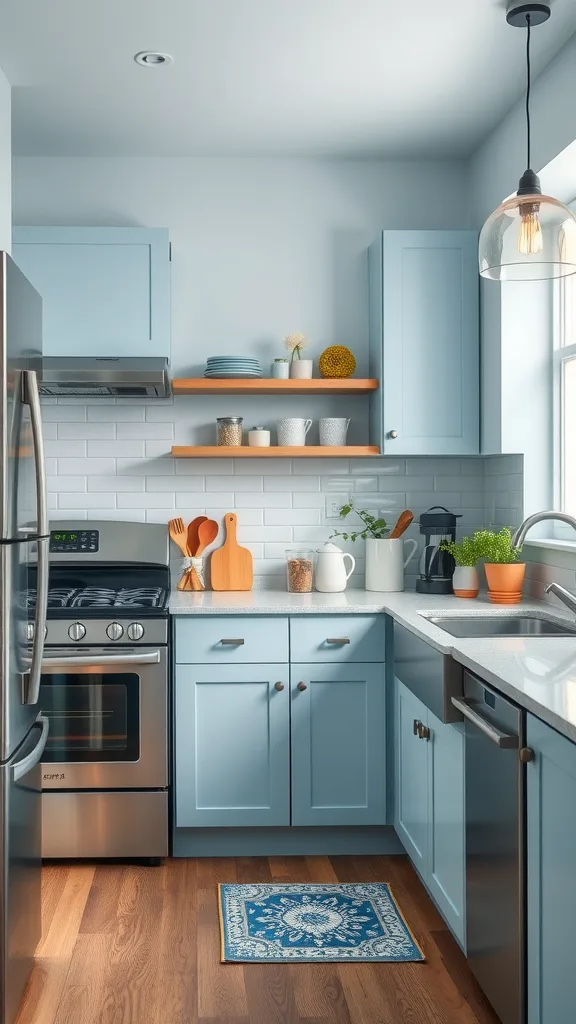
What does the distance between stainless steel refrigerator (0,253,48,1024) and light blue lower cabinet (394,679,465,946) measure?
1.10 m

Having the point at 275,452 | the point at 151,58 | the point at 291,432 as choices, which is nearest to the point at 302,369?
the point at 291,432

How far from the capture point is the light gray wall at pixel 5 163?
3010 mm

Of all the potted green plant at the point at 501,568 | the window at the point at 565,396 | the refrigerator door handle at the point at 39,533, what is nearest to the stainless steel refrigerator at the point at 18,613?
the refrigerator door handle at the point at 39,533

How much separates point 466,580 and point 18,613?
6.14ft

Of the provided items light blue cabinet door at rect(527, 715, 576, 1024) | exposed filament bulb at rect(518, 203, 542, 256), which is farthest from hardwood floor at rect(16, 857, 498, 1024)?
exposed filament bulb at rect(518, 203, 542, 256)

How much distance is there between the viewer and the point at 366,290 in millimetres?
3975

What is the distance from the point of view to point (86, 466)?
390 cm

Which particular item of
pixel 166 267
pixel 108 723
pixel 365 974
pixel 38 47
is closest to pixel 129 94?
pixel 38 47

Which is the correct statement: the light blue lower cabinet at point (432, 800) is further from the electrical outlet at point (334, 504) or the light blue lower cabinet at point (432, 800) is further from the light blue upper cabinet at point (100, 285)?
the light blue upper cabinet at point (100, 285)

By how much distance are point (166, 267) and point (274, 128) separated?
68cm

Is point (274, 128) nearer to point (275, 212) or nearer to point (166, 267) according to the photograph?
point (275, 212)

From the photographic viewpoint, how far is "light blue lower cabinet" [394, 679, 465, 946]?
241cm

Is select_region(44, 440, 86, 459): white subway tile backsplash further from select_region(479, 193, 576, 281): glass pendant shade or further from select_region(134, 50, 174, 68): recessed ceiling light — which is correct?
select_region(479, 193, 576, 281): glass pendant shade

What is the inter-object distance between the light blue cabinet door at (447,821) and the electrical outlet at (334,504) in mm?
1390
